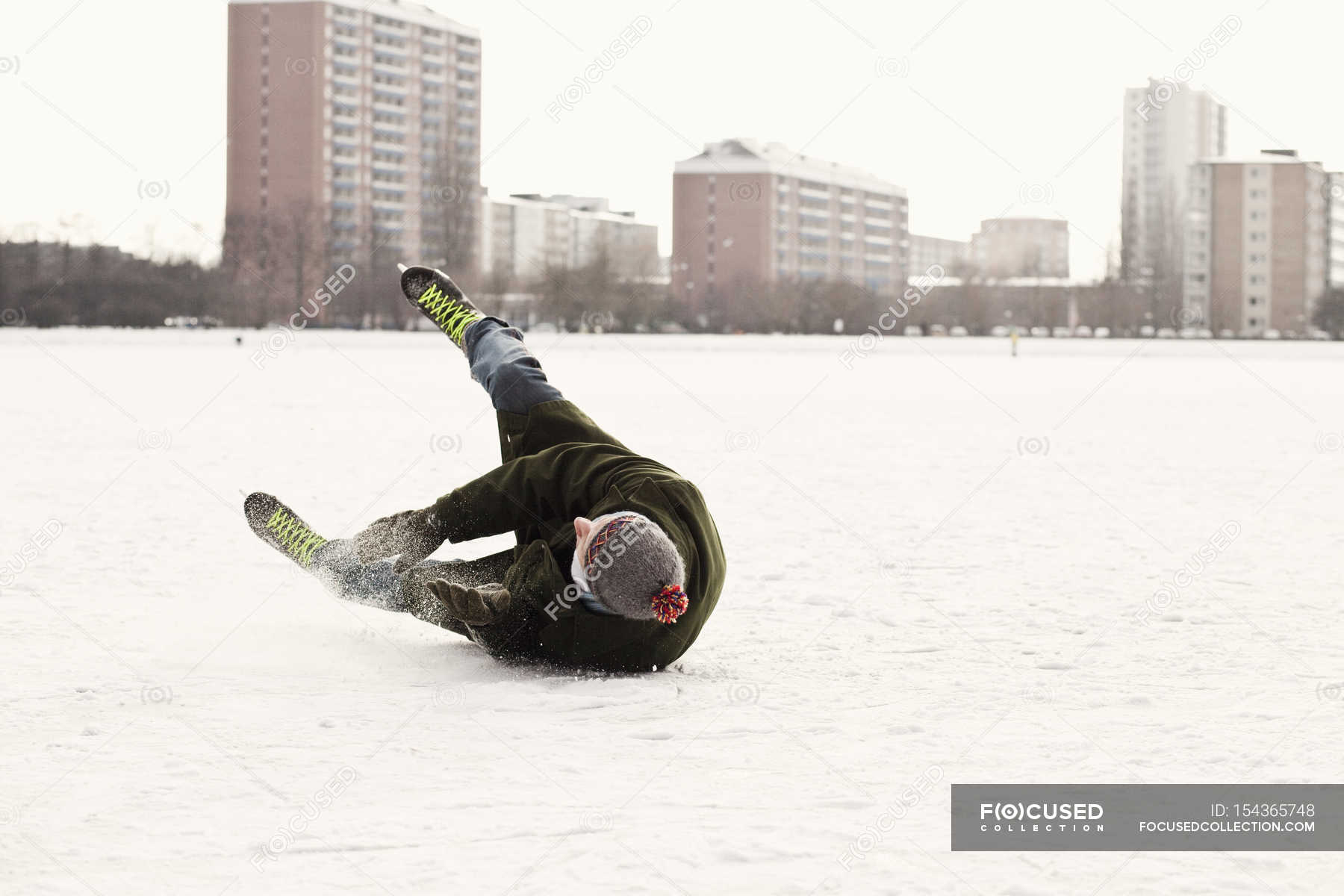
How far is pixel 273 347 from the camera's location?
1610 inches

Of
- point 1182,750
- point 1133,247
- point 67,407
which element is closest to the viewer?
point 1182,750

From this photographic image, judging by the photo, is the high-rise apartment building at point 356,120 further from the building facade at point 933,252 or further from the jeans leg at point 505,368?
the jeans leg at point 505,368

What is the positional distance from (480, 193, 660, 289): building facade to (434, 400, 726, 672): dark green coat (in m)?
78.6

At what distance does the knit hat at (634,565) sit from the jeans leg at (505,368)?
91cm

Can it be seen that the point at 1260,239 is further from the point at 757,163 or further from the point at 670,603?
the point at 670,603

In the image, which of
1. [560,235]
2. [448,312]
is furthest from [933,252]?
[448,312]

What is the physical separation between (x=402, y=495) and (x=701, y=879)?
6784mm

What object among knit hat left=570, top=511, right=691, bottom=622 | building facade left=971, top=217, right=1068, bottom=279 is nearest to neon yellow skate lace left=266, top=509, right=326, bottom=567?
knit hat left=570, top=511, right=691, bottom=622

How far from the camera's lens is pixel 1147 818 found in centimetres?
331

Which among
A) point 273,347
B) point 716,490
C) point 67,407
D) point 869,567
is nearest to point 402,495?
point 716,490

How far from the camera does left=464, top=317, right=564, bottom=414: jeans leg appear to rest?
16.2 feet

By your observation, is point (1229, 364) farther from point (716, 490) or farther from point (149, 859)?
point (149, 859)

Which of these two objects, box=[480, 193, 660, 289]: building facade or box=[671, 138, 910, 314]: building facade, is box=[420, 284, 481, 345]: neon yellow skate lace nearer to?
box=[480, 193, 660, 289]: building facade

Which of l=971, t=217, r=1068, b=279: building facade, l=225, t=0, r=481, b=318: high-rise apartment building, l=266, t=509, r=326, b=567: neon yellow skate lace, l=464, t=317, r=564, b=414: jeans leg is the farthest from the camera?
l=971, t=217, r=1068, b=279: building facade
